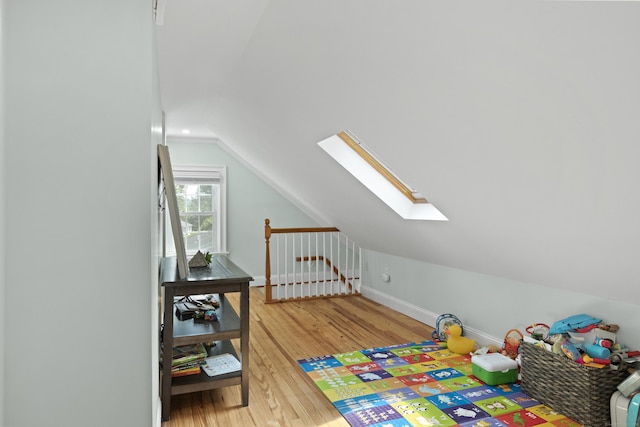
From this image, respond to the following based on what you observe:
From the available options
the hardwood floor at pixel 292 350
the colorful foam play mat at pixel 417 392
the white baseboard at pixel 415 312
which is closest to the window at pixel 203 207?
the hardwood floor at pixel 292 350

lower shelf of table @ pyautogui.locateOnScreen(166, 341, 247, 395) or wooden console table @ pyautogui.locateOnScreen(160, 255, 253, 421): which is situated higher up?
wooden console table @ pyautogui.locateOnScreen(160, 255, 253, 421)

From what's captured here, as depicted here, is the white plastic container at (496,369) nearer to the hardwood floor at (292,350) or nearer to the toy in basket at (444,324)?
the toy in basket at (444,324)

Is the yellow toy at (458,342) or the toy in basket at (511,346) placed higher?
the toy in basket at (511,346)

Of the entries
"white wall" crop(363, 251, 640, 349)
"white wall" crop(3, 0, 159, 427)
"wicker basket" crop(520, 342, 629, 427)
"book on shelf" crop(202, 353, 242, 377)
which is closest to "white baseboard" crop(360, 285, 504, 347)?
"white wall" crop(363, 251, 640, 349)

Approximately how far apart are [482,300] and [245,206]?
3.67 meters

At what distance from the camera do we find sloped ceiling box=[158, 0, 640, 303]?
1.35m

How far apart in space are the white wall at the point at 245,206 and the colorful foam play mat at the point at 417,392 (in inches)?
122

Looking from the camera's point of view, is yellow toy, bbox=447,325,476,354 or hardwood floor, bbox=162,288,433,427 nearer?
hardwood floor, bbox=162,288,433,427

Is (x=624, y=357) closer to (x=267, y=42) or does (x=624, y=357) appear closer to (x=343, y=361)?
(x=343, y=361)

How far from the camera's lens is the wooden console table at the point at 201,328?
232 centimetres

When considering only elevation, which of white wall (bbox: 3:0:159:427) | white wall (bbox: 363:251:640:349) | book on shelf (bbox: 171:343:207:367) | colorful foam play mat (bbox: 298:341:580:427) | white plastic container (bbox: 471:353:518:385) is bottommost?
colorful foam play mat (bbox: 298:341:580:427)

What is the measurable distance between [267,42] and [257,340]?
8.18 ft

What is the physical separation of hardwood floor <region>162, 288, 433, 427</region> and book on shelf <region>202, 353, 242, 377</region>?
20 centimetres

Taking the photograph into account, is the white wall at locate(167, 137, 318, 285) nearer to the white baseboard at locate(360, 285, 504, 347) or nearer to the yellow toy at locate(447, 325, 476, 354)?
the white baseboard at locate(360, 285, 504, 347)
